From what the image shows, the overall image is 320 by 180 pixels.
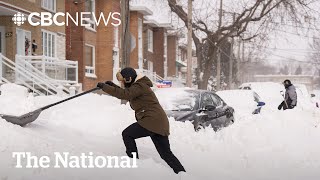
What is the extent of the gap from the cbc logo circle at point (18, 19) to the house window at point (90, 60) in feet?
24.9

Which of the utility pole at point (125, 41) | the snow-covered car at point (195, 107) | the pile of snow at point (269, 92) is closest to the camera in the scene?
the snow-covered car at point (195, 107)

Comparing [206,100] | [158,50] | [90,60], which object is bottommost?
[158,50]

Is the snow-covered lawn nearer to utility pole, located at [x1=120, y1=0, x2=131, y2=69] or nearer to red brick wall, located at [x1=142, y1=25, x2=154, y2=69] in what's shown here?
utility pole, located at [x1=120, y1=0, x2=131, y2=69]

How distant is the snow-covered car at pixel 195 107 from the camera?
Answer: 34.1ft

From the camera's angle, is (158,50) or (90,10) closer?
(90,10)

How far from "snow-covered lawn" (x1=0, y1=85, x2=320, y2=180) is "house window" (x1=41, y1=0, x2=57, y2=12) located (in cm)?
1099

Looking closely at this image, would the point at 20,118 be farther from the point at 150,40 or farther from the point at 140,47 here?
the point at 150,40

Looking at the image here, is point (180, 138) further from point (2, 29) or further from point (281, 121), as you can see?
point (2, 29)

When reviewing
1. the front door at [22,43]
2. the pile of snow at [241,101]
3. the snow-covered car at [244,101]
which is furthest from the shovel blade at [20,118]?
the front door at [22,43]

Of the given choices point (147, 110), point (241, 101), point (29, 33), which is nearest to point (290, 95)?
point (241, 101)

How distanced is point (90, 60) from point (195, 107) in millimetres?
19380

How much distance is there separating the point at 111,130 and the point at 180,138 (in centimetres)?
164

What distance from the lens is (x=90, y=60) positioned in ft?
95.7

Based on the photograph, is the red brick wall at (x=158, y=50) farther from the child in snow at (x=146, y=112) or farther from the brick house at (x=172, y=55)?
the child in snow at (x=146, y=112)
